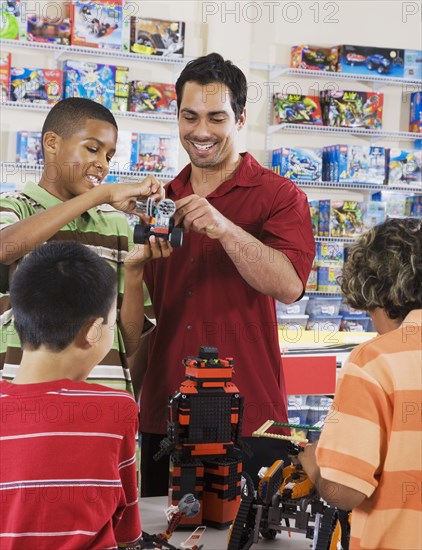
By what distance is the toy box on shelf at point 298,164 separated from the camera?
16.8ft

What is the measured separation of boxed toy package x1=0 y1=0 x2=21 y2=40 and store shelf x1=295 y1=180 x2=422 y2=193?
193cm

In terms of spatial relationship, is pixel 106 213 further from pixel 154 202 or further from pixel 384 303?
pixel 384 303

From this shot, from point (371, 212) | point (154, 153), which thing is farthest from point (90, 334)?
point (371, 212)

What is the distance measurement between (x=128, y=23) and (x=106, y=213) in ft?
10.2

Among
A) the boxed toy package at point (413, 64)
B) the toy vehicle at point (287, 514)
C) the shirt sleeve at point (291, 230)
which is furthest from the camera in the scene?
the boxed toy package at point (413, 64)

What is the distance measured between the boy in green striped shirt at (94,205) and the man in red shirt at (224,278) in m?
0.22

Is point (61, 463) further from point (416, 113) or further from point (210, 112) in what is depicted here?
point (416, 113)

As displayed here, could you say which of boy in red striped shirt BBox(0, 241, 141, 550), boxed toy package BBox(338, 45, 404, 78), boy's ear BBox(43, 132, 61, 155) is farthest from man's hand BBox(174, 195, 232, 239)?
boxed toy package BBox(338, 45, 404, 78)

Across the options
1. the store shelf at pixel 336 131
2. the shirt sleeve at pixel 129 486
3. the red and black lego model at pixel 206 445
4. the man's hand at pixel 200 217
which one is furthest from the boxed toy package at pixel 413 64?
the shirt sleeve at pixel 129 486

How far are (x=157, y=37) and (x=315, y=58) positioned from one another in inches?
43.2

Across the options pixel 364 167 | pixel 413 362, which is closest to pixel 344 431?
pixel 413 362

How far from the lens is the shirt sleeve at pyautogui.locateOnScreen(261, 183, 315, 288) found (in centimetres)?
206

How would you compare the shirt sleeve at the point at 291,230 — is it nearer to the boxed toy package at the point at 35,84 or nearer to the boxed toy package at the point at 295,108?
the boxed toy package at the point at 35,84

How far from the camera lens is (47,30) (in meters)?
4.52
